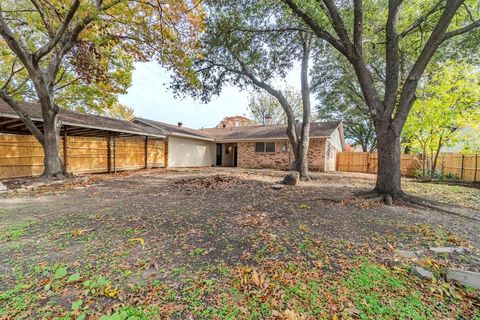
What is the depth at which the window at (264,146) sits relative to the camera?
695 inches

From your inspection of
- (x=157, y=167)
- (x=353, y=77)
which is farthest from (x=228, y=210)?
(x=353, y=77)

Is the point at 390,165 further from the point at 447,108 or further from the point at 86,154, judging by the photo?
the point at 86,154

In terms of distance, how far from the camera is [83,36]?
9.28m

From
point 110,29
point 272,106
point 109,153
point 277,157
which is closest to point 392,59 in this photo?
point 110,29

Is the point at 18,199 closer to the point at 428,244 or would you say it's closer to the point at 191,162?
the point at 428,244

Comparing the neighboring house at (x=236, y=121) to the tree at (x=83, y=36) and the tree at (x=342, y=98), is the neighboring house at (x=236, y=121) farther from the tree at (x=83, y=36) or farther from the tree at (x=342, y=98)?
the tree at (x=83, y=36)

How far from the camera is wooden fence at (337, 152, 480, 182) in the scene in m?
11.5

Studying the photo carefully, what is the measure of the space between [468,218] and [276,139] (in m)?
12.8

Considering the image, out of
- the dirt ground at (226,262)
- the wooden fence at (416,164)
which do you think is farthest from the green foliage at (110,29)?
the wooden fence at (416,164)

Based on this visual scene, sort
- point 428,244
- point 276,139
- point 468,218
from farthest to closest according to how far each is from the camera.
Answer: point 276,139
point 468,218
point 428,244

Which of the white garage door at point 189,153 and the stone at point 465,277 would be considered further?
the white garage door at point 189,153

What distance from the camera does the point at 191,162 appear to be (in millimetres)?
18281

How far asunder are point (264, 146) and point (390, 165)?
40.2 ft

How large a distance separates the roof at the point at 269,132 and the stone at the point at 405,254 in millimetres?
13104
